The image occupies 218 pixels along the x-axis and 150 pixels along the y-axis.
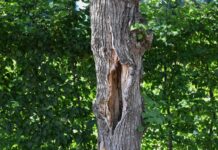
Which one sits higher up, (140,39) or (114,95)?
(140,39)

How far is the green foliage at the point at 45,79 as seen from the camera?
495 centimetres

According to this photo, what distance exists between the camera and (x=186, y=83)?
531cm

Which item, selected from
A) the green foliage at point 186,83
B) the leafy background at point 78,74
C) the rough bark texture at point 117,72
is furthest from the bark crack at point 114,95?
the green foliage at point 186,83

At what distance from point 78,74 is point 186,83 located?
4.13 feet

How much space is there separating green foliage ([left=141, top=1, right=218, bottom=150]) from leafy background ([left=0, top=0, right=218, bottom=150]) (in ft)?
Result: 0.04

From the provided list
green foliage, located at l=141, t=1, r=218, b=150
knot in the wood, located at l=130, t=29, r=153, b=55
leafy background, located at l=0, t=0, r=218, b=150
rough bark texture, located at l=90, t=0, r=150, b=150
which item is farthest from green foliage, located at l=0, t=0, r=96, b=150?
knot in the wood, located at l=130, t=29, r=153, b=55

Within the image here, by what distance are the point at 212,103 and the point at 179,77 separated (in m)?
0.49

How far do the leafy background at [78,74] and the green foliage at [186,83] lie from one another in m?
0.01

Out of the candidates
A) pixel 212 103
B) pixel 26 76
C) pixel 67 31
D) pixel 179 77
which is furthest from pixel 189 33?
pixel 26 76

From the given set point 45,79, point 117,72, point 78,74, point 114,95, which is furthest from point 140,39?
point 45,79

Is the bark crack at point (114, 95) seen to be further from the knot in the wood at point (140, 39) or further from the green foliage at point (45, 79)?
the green foliage at point (45, 79)

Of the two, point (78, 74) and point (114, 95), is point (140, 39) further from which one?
point (78, 74)

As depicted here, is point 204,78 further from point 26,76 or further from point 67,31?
point 26,76

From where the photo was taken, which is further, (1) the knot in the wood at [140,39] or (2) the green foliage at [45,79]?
(2) the green foliage at [45,79]
